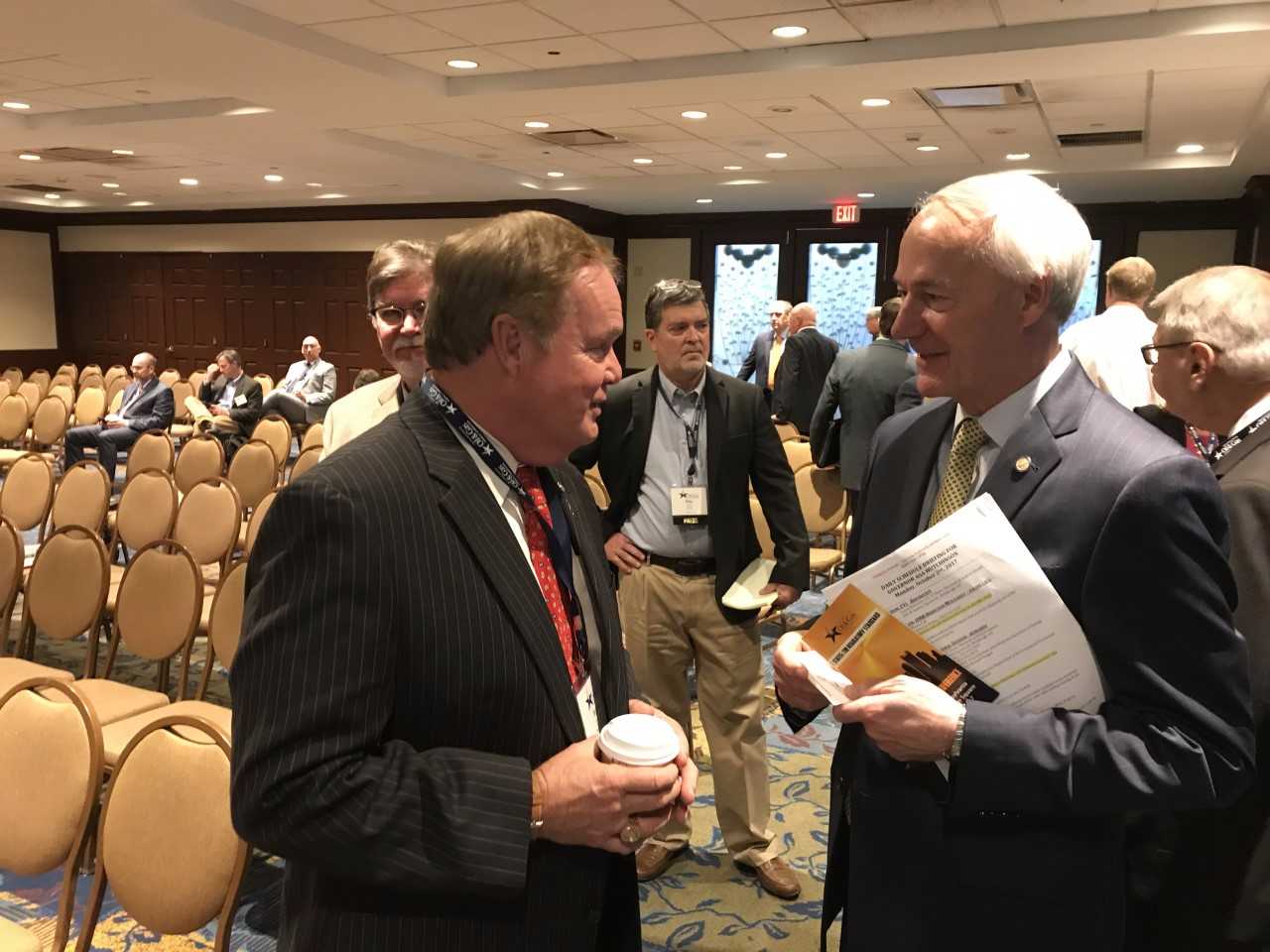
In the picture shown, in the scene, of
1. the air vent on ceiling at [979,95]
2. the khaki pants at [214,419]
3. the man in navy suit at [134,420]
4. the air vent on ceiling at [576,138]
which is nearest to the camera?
the air vent on ceiling at [979,95]

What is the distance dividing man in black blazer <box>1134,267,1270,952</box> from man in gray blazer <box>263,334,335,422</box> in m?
8.64

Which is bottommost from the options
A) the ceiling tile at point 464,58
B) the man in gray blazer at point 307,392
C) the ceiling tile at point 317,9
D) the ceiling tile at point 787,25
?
the man in gray blazer at point 307,392

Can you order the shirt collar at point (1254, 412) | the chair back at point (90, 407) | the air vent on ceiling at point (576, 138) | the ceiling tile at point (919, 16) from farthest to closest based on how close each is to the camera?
the chair back at point (90, 407) → the air vent on ceiling at point (576, 138) → the ceiling tile at point (919, 16) → the shirt collar at point (1254, 412)

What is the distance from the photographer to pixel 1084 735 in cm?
128

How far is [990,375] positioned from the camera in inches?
56.8

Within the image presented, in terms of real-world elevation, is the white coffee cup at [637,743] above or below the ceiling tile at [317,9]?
below

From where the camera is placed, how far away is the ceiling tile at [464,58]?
6375 mm

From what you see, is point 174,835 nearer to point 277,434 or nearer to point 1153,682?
point 1153,682

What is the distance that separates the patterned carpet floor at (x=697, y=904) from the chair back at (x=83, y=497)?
2.61 m

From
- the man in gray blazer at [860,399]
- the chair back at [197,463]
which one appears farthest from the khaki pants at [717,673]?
the chair back at [197,463]

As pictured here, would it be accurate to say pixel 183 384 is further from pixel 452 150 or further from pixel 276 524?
pixel 276 524

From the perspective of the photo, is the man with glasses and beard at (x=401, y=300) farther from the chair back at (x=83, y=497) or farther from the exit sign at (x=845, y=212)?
the exit sign at (x=845, y=212)

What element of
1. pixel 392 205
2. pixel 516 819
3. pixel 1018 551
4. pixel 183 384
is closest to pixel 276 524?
pixel 516 819

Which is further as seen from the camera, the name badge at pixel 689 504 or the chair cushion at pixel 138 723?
the name badge at pixel 689 504
